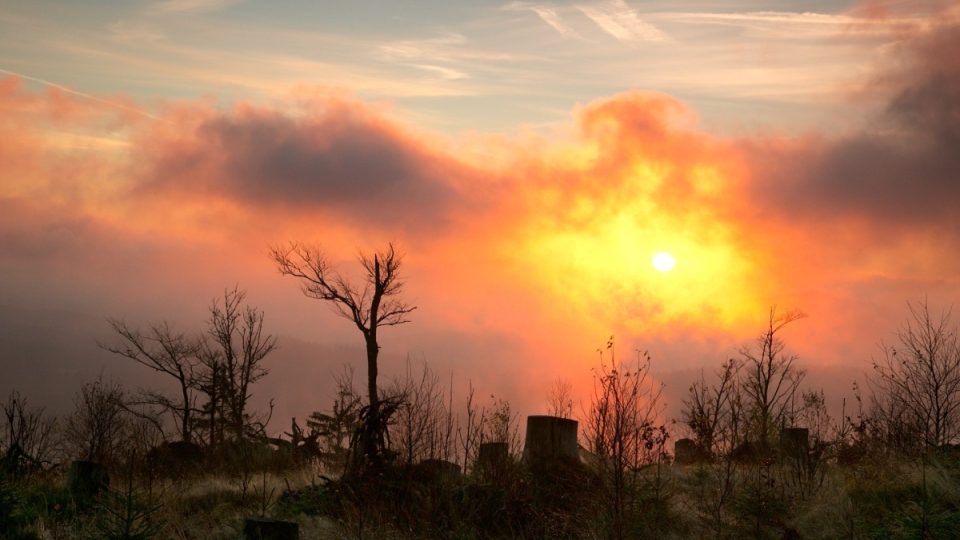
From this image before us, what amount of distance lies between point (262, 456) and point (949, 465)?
16.6m

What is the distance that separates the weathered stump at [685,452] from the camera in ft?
76.9

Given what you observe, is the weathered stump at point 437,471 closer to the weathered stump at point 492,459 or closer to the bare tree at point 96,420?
the weathered stump at point 492,459

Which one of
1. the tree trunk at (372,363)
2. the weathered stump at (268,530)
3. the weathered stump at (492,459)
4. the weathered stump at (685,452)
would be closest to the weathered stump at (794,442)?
the weathered stump at (685,452)

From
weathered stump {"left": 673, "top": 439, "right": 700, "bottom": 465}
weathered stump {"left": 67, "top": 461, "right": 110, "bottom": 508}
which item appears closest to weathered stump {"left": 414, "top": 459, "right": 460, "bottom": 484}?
weathered stump {"left": 67, "top": 461, "right": 110, "bottom": 508}

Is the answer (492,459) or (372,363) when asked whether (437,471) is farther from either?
(372,363)

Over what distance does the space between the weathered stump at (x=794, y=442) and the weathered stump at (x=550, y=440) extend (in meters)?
4.33

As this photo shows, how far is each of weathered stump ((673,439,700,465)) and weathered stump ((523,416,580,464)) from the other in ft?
18.8

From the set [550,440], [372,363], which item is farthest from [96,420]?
[550,440]

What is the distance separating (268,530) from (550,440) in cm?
844

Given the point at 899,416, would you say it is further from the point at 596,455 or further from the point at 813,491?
the point at 596,455

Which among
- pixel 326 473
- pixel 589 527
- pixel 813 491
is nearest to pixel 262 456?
pixel 326 473

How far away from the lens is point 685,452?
2414 cm

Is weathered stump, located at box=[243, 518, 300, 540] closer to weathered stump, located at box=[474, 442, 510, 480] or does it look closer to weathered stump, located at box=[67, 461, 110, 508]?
weathered stump, located at box=[474, 442, 510, 480]

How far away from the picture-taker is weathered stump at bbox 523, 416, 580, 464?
18358 millimetres
